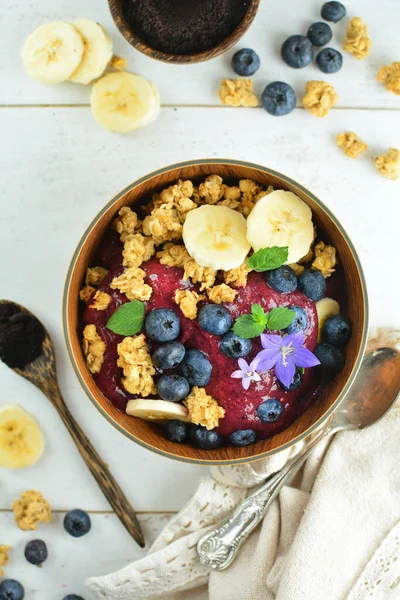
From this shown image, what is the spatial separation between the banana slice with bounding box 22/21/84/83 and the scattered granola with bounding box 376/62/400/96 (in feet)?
2.53

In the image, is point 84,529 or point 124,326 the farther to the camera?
point 84,529

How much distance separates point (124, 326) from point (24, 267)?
475 millimetres

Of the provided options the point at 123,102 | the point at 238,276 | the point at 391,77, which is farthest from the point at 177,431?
the point at 391,77

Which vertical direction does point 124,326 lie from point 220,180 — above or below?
below

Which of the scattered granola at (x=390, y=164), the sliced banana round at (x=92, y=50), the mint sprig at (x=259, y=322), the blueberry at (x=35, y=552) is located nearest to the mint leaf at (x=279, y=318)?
the mint sprig at (x=259, y=322)

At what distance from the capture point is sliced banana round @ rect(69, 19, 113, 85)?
1.66 m

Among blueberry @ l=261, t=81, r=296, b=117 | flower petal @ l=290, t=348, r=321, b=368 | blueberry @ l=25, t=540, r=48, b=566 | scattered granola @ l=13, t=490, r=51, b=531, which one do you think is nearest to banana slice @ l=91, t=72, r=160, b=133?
blueberry @ l=261, t=81, r=296, b=117

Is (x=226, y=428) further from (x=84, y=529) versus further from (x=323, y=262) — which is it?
(x=84, y=529)

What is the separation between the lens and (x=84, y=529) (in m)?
1.75

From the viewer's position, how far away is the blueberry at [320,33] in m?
1.70

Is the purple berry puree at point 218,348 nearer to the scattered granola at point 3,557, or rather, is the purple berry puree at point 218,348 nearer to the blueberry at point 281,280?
the blueberry at point 281,280

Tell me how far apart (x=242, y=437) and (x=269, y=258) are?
1.33ft

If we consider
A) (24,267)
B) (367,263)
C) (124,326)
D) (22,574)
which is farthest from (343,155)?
(22,574)

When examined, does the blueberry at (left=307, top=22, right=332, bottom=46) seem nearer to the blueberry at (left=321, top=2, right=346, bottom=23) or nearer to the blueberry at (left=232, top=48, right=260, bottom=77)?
the blueberry at (left=321, top=2, right=346, bottom=23)
